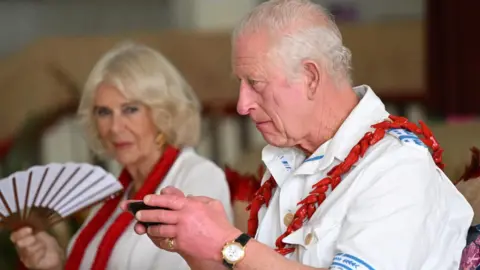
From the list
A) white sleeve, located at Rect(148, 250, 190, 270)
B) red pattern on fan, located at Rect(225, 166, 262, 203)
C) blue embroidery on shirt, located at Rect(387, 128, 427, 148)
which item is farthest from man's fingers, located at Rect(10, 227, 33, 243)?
blue embroidery on shirt, located at Rect(387, 128, 427, 148)

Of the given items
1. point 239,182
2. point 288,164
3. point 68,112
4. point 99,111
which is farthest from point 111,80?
point 68,112

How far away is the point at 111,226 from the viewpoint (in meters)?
2.43

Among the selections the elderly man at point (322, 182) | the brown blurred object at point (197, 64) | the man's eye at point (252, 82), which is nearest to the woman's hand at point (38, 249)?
the elderly man at point (322, 182)

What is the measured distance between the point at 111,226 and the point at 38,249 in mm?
194

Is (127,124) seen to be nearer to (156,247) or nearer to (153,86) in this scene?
(153,86)

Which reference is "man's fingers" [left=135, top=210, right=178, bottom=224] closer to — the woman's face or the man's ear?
the man's ear

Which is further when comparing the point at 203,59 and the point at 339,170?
the point at 203,59

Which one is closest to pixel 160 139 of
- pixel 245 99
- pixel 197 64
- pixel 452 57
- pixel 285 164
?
pixel 285 164

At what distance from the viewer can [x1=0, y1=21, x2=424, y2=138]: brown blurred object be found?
4.62 meters

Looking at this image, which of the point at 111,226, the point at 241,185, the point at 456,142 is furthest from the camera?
the point at 456,142

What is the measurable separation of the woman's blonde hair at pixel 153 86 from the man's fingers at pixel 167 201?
96cm

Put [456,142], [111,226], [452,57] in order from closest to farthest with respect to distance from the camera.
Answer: [111,226], [456,142], [452,57]

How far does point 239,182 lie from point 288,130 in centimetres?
86

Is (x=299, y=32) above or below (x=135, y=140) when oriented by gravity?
above
